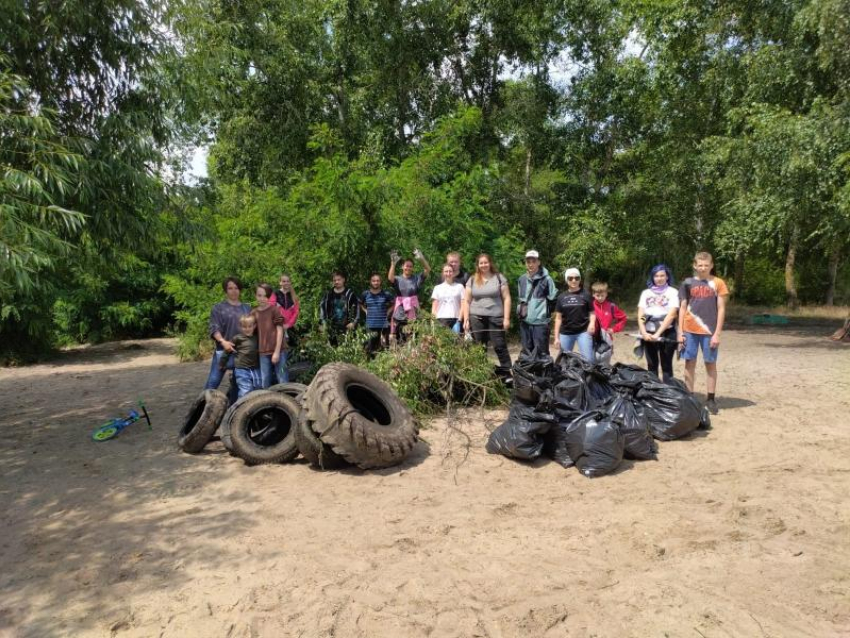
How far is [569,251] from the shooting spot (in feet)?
52.4

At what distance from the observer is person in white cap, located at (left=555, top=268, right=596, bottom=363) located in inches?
262

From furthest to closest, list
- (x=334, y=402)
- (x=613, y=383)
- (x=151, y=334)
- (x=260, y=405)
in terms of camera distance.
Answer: (x=151, y=334) < (x=613, y=383) < (x=260, y=405) < (x=334, y=402)

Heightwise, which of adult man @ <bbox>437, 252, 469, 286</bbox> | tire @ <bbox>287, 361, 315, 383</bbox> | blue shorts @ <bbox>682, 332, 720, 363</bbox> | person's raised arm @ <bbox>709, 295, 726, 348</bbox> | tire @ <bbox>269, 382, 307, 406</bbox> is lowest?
tire @ <bbox>287, 361, 315, 383</bbox>

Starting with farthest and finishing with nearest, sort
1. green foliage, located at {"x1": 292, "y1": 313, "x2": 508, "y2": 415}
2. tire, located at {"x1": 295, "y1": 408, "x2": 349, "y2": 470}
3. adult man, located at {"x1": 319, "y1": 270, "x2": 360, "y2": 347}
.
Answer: adult man, located at {"x1": 319, "y1": 270, "x2": 360, "y2": 347}, green foliage, located at {"x1": 292, "y1": 313, "x2": 508, "y2": 415}, tire, located at {"x1": 295, "y1": 408, "x2": 349, "y2": 470}

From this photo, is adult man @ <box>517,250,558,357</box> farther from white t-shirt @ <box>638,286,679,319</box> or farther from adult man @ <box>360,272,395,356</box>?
adult man @ <box>360,272,395,356</box>

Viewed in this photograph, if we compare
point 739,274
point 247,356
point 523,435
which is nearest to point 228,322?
point 247,356

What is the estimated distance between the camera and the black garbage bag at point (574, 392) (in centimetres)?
538

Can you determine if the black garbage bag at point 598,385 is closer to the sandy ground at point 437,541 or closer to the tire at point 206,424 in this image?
the sandy ground at point 437,541

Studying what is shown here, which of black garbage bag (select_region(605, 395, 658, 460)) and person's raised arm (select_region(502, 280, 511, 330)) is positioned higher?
person's raised arm (select_region(502, 280, 511, 330))

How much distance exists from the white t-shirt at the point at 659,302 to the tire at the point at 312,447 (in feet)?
11.7

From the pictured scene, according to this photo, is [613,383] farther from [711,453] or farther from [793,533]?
[793,533]

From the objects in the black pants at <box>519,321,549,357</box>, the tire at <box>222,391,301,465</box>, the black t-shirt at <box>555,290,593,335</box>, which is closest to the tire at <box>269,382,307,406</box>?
the tire at <box>222,391,301,465</box>

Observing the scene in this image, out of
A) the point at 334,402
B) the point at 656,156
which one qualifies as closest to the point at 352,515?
the point at 334,402

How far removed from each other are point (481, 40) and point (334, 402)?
46.8 feet
